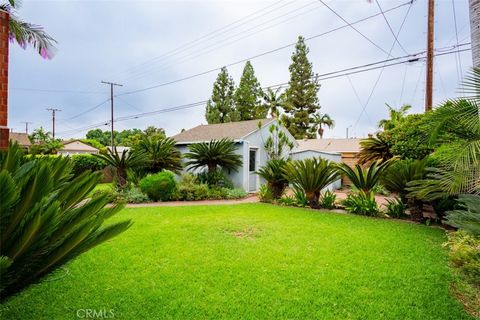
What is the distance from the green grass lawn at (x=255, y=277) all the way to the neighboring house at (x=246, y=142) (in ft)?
24.0

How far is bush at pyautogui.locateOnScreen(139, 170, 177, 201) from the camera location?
11.5 meters

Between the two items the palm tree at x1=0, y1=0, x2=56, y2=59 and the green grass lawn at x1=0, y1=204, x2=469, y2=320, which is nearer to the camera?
the green grass lawn at x1=0, y1=204, x2=469, y2=320

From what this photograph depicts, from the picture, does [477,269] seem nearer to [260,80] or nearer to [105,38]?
[105,38]

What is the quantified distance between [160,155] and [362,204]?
Answer: 9509 millimetres

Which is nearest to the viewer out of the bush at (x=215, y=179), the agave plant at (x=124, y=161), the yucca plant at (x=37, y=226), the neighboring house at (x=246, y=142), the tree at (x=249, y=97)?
the yucca plant at (x=37, y=226)

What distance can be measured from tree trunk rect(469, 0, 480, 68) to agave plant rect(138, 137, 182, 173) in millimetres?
12143

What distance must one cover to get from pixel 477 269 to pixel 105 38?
7.89 metres

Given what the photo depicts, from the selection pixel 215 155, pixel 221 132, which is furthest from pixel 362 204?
pixel 221 132

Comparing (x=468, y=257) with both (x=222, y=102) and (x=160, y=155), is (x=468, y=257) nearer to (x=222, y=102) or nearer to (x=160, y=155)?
(x=160, y=155)

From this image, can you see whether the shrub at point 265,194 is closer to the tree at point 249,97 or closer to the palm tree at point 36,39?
the palm tree at point 36,39

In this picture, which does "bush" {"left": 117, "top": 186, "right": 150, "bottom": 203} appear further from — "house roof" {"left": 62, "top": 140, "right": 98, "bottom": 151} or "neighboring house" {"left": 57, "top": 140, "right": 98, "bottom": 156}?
"house roof" {"left": 62, "top": 140, "right": 98, "bottom": 151}

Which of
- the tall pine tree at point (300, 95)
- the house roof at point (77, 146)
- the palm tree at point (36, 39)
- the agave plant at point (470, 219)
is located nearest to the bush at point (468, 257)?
the agave plant at point (470, 219)

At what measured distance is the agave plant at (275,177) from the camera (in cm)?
1140

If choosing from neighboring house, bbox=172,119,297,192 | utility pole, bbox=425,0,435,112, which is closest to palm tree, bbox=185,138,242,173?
neighboring house, bbox=172,119,297,192
